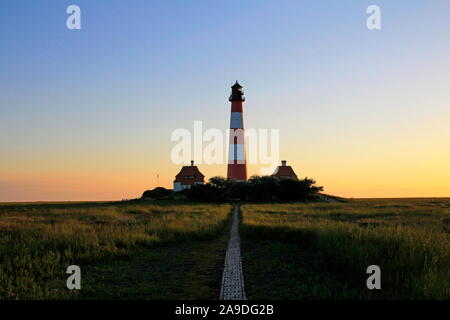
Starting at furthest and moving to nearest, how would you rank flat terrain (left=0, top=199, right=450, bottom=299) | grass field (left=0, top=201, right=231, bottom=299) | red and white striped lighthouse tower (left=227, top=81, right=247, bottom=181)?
1. red and white striped lighthouse tower (left=227, top=81, right=247, bottom=181)
2. grass field (left=0, top=201, right=231, bottom=299)
3. flat terrain (left=0, top=199, right=450, bottom=299)

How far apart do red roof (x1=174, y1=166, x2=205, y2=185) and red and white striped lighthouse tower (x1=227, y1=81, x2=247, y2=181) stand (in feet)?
61.7

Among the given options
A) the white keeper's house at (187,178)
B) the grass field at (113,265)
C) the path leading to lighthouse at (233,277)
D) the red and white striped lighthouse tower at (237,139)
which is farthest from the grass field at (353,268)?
the white keeper's house at (187,178)

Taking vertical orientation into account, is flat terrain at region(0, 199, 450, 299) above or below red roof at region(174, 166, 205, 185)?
below

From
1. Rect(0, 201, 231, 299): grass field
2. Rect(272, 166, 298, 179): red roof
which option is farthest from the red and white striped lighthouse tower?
Rect(0, 201, 231, 299): grass field

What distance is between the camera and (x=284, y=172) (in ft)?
277

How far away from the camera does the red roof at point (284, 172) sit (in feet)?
275

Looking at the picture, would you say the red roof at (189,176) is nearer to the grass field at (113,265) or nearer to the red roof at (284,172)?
the red roof at (284,172)

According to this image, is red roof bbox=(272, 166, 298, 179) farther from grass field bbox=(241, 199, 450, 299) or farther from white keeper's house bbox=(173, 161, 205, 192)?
grass field bbox=(241, 199, 450, 299)

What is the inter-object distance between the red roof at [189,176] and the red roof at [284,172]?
14617mm

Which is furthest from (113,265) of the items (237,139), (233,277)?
(237,139)

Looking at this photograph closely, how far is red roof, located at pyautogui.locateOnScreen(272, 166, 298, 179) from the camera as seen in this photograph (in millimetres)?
83956
